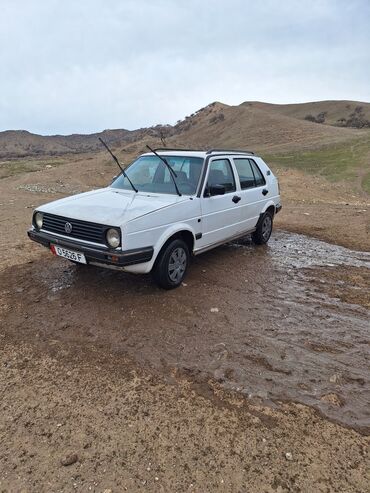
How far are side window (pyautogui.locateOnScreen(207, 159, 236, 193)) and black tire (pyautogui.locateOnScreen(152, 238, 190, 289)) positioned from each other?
1.02 m

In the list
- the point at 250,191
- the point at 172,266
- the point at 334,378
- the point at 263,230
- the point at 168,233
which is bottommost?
the point at 334,378

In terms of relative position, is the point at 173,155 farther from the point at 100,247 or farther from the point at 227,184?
the point at 100,247

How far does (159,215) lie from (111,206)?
1.91 feet

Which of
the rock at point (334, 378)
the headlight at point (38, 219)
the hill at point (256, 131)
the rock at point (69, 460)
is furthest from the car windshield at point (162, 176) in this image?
the hill at point (256, 131)

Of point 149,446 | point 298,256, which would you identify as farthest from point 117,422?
point 298,256

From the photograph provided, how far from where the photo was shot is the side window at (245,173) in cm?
628

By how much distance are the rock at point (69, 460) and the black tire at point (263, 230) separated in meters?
5.18

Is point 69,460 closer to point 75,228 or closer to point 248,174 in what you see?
point 75,228

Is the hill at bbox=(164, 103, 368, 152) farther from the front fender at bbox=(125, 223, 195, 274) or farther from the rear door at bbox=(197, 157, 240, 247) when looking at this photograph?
the front fender at bbox=(125, 223, 195, 274)

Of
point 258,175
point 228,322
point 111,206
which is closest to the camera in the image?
point 228,322

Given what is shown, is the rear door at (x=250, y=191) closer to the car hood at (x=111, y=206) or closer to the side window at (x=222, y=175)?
the side window at (x=222, y=175)

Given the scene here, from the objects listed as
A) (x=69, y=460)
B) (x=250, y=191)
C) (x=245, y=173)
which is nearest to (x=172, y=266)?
(x=250, y=191)

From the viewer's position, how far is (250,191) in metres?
6.46

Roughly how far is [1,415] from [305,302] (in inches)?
136
